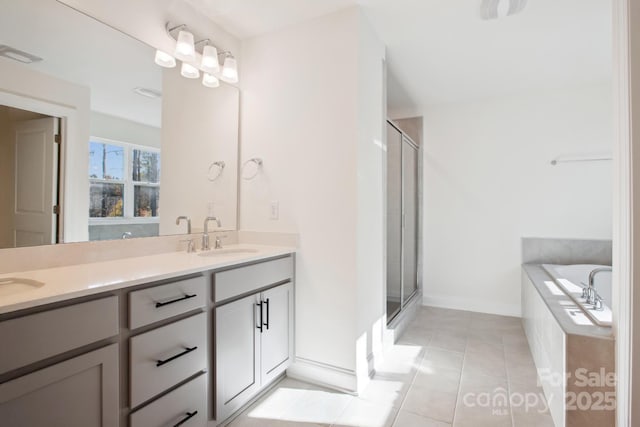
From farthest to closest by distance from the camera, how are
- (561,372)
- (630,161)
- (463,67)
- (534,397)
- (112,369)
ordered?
(463,67), (534,397), (561,372), (630,161), (112,369)

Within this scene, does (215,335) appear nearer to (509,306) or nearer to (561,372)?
(561,372)

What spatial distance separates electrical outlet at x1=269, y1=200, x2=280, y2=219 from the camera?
2322mm

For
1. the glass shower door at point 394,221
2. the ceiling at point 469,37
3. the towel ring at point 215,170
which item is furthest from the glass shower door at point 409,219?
the towel ring at point 215,170

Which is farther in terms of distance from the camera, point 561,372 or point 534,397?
point 534,397

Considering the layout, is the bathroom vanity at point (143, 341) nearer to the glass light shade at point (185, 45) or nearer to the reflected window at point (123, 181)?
the reflected window at point (123, 181)

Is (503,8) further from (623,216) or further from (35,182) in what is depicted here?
(35,182)

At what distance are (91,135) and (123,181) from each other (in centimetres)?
28

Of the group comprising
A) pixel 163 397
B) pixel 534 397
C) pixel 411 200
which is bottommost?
pixel 534 397

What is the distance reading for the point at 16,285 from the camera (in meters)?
1.26

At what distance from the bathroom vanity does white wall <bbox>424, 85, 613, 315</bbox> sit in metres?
2.54

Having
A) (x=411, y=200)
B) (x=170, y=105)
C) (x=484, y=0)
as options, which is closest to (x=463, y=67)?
(x=484, y=0)

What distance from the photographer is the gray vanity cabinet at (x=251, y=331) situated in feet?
5.42

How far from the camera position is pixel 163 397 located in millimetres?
1366

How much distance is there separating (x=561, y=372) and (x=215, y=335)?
1.70 metres
